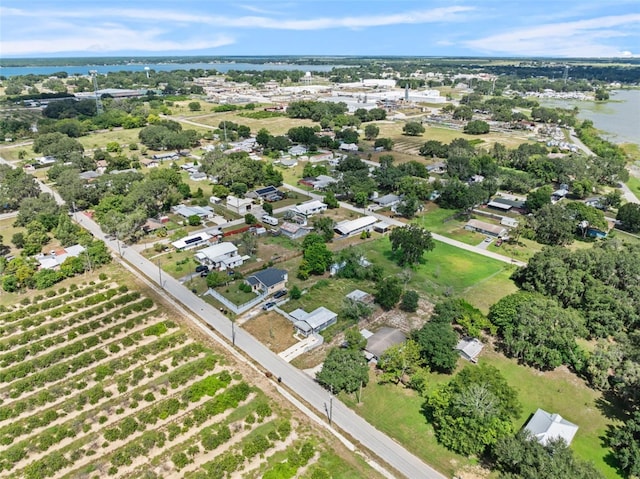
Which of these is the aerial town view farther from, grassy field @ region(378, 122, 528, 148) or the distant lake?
the distant lake

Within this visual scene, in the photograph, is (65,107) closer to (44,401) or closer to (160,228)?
(160,228)

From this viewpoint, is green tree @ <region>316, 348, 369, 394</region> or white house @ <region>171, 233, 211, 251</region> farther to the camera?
white house @ <region>171, 233, 211, 251</region>

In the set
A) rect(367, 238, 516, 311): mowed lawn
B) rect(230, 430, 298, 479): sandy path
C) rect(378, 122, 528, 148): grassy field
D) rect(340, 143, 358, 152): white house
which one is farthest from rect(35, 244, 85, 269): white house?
rect(378, 122, 528, 148): grassy field

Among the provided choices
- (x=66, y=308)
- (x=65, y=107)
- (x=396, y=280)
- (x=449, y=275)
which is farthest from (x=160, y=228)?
(x=65, y=107)

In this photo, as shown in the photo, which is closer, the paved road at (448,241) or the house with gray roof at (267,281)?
the house with gray roof at (267,281)

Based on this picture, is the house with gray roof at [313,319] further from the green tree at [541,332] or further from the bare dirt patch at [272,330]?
the green tree at [541,332]

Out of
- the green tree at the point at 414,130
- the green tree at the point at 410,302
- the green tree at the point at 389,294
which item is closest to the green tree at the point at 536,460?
the green tree at the point at 410,302
